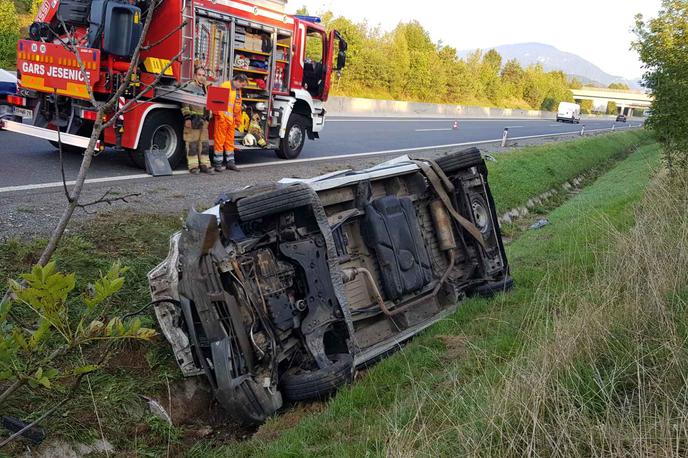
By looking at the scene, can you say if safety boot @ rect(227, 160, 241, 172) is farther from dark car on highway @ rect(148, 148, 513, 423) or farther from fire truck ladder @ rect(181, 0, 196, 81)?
dark car on highway @ rect(148, 148, 513, 423)

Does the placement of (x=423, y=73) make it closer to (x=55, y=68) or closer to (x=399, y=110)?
(x=399, y=110)

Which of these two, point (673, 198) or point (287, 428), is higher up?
point (673, 198)

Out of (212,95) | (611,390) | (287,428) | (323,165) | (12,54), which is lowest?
(287,428)

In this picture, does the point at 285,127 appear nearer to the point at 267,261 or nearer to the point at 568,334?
the point at 267,261

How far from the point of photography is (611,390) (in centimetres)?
267

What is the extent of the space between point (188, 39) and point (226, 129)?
149cm

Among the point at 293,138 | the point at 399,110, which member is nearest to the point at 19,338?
the point at 293,138

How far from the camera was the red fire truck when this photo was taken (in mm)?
8102

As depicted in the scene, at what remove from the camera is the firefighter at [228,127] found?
9328 millimetres

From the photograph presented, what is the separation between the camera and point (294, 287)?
4.12 meters

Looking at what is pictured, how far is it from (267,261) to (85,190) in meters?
3.99

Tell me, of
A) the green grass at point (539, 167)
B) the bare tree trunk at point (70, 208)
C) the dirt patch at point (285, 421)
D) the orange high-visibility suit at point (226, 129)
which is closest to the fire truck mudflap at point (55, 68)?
the orange high-visibility suit at point (226, 129)

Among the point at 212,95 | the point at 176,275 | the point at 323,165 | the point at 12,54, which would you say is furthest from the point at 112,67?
the point at 12,54

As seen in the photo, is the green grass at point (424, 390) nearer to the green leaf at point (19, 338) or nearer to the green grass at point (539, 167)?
the green leaf at point (19, 338)
